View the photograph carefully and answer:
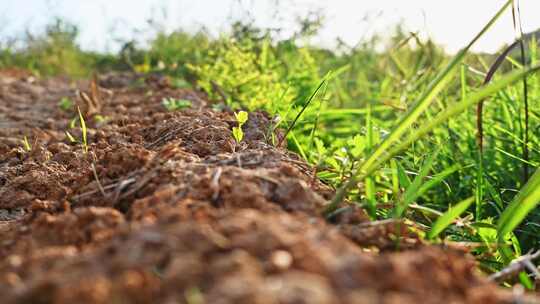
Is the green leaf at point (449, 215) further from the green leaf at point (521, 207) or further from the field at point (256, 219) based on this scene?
the green leaf at point (521, 207)

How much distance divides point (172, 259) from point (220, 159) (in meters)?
0.66

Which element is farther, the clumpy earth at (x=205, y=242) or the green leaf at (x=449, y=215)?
the green leaf at (x=449, y=215)

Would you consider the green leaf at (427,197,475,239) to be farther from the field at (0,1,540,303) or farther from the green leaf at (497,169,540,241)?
the green leaf at (497,169,540,241)

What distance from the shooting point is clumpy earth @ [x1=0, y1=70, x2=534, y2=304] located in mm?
773

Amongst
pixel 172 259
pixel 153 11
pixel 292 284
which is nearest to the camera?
pixel 292 284

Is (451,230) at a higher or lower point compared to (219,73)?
lower

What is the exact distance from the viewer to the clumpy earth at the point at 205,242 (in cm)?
77

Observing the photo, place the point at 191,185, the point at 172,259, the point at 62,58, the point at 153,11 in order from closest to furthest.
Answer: the point at 172,259
the point at 191,185
the point at 153,11
the point at 62,58

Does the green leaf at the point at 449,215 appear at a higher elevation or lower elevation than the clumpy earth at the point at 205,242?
lower

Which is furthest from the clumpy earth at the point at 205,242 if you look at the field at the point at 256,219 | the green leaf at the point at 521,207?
the green leaf at the point at 521,207

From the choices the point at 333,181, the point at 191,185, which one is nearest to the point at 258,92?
the point at 333,181

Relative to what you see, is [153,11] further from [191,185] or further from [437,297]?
[437,297]

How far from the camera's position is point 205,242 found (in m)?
0.88

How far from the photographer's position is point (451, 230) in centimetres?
184
